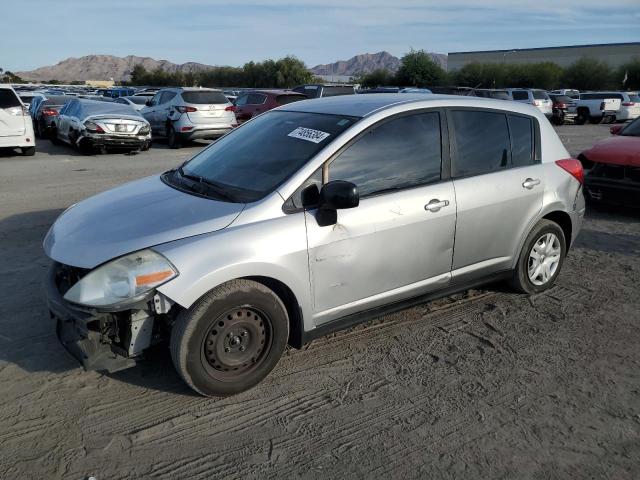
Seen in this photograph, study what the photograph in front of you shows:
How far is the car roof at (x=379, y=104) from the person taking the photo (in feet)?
13.3

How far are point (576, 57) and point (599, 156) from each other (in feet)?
248

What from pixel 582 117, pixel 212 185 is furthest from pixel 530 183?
pixel 582 117

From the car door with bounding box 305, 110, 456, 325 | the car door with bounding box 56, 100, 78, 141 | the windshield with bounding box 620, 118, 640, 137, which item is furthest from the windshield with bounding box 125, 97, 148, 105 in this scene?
the car door with bounding box 305, 110, 456, 325

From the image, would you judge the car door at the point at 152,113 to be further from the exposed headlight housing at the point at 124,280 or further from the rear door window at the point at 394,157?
the exposed headlight housing at the point at 124,280

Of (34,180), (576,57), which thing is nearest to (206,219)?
(34,180)

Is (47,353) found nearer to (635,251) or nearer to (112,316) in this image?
(112,316)

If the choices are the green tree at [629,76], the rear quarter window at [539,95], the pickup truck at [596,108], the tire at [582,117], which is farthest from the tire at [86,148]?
the green tree at [629,76]

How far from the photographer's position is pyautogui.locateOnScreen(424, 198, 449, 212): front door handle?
3984 millimetres

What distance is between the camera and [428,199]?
157 inches

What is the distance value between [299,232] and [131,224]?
3.39ft

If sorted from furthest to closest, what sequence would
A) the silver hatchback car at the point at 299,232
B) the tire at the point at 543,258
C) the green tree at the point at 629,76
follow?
the green tree at the point at 629,76 < the tire at the point at 543,258 < the silver hatchback car at the point at 299,232

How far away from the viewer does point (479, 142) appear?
4.45m

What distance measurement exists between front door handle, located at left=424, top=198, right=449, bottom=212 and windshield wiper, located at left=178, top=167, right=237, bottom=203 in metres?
1.38

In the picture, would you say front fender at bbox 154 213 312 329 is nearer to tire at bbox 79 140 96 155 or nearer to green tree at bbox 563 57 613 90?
tire at bbox 79 140 96 155
